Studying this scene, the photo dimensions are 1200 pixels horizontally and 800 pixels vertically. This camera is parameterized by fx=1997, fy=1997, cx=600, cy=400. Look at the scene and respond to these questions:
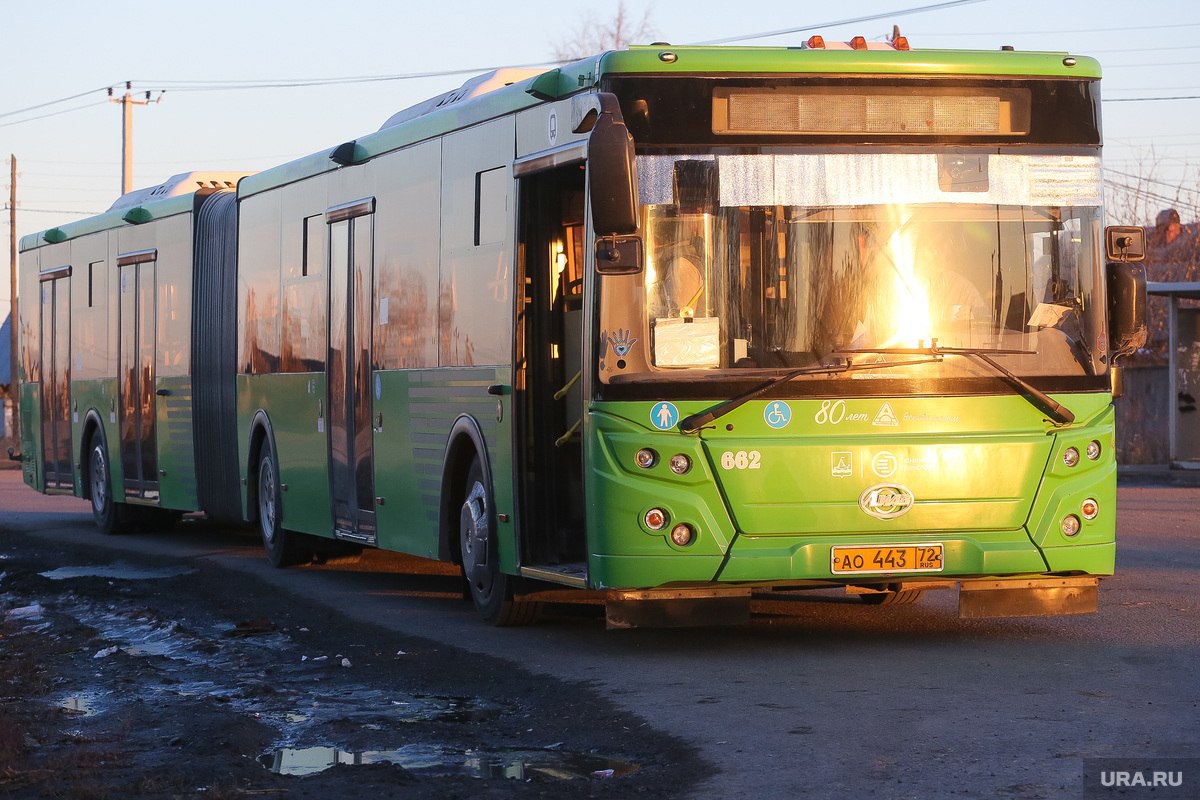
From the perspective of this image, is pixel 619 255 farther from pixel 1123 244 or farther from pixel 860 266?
pixel 1123 244

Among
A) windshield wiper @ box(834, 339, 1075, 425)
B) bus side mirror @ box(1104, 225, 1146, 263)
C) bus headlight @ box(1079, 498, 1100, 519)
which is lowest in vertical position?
bus headlight @ box(1079, 498, 1100, 519)

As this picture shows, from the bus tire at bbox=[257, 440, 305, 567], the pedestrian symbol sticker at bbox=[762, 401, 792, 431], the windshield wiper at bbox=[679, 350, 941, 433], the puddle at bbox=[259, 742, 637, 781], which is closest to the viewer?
the puddle at bbox=[259, 742, 637, 781]

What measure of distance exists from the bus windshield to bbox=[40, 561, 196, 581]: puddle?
25.2 feet

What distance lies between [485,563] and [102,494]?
11.6 meters

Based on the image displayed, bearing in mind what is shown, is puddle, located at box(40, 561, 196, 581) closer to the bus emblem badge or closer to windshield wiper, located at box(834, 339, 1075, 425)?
the bus emblem badge

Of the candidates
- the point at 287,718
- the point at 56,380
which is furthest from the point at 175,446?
the point at 287,718

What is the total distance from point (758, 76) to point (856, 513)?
92.6 inches

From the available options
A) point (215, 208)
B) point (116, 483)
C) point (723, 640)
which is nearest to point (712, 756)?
point (723, 640)

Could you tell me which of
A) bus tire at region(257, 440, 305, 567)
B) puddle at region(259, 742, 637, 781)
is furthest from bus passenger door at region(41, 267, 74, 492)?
puddle at region(259, 742, 637, 781)

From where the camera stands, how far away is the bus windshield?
1026 centimetres

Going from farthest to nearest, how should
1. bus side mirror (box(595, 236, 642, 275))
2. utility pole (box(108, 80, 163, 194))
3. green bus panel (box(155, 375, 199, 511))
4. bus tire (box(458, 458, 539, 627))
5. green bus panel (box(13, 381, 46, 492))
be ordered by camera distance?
1. utility pole (box(108, 80, 163, 194))
2. green bus panel (box(13, 381, 46, 492))
3. green bus panel (box(155, 375, 199, 511))
4. bus tire (box(458, 458, 539, 627))
5. bus side mirror (box(595, 236, 642, 275))

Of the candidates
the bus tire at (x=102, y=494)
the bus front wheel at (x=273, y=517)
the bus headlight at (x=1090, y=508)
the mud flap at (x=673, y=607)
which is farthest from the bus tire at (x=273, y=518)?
the bus headlight at (x=1090, y=508)

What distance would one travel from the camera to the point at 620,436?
1030 cm

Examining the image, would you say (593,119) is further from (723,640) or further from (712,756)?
(712,756)
